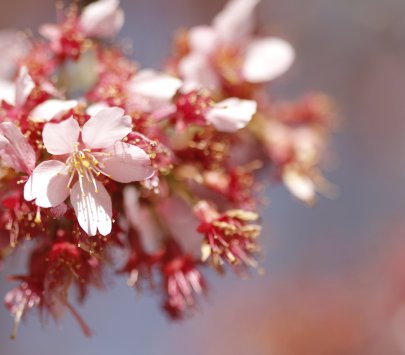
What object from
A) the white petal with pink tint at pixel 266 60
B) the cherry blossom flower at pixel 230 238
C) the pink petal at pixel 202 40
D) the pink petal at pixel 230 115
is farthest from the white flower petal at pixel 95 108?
the white petal with pink tint at pixel 266 60

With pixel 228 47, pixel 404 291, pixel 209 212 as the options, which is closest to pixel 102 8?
pixel 228 47

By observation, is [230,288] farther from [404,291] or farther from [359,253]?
[404,291]

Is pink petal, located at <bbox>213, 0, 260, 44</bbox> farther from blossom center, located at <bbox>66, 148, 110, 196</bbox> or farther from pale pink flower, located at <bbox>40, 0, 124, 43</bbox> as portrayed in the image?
blossom center, located at <bbox>66, 148, 110, 196</bbox>

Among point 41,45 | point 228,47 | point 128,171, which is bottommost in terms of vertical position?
point 128,171

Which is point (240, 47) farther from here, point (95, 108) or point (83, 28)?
point (95, 108)

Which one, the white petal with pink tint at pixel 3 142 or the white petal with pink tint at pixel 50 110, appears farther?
the white petal with pink tint at pixel 50 110

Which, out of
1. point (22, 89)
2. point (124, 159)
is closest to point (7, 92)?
point (22, 89)

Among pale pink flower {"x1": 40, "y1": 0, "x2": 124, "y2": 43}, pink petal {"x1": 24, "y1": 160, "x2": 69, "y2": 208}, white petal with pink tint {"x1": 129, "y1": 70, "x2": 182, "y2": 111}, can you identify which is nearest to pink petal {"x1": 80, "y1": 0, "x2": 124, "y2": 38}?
pale pink flower {"x1": 40, "y1": 0, "x2": 124, "y2": 43}

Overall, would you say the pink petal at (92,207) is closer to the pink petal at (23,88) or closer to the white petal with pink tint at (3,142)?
the white petal with pink tint at (3,142)
